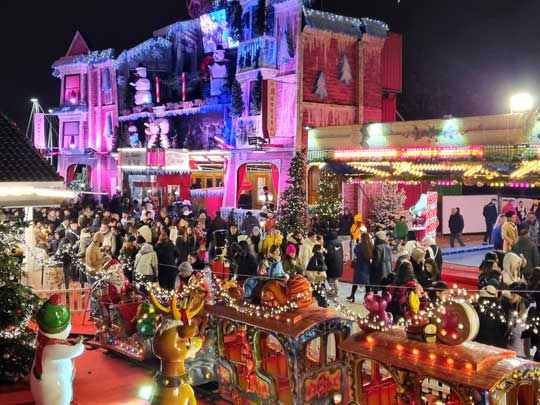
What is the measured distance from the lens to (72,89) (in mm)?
37594

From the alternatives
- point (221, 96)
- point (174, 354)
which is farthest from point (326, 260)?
point (221, 96)

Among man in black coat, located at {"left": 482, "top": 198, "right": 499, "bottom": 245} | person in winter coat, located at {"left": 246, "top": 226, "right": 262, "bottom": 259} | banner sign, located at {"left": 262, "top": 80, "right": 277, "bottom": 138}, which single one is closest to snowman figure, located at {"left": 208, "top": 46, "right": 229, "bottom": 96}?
banner sign, located at {"left": 262, "top": 80, "right": 277, "bottom": 138}

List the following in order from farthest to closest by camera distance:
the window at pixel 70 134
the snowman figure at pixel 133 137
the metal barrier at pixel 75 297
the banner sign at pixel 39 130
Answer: the window at pixel 70 134
the banner sign at pixel 39 130
the snowman figure at pixel 133 137
the metal barrier at pixel 75 297

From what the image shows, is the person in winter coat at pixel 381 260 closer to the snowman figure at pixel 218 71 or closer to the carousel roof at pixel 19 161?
the carousel roof at pixel 19 161

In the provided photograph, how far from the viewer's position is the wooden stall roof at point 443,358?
4887mm

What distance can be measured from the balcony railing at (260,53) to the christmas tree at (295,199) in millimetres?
4279

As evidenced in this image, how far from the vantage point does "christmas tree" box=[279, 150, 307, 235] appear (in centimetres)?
2105

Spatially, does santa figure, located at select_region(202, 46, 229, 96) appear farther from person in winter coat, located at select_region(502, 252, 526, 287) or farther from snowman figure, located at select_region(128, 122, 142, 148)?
person in winter coat, located at select_region(502, 252, 526, 287)

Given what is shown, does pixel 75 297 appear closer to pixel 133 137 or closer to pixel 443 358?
pixel 443 358

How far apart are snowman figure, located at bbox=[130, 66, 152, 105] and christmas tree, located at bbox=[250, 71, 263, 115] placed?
10820 mm

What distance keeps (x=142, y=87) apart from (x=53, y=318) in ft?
91.9

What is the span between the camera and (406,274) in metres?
10.2

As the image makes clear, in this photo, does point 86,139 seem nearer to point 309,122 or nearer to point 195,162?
point 195,162

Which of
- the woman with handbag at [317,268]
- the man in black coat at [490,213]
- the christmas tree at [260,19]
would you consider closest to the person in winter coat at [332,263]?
the woman with handbag at [317,268]
